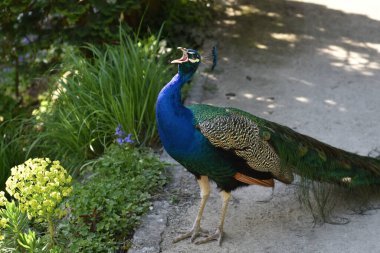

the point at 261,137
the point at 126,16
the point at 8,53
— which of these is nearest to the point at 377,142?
the point at 261,137

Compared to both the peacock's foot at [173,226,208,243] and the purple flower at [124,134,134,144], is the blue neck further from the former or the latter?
the purple flower at [124,134,134,144]

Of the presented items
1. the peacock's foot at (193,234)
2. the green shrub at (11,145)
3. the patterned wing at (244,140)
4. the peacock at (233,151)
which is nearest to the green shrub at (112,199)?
the peacock's foot at (193,234)

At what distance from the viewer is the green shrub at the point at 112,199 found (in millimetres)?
3561

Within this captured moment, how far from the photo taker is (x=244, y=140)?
3.50 m

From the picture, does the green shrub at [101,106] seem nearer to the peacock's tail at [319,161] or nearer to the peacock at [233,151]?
the peacock at [233,151]

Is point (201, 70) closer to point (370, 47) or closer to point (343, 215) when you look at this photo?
point (370, 47)

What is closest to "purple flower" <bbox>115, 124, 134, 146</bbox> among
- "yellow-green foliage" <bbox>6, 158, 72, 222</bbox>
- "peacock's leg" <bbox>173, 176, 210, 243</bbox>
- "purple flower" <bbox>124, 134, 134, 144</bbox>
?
"purple flower" <bbox>124, 134, 134, 144</bbox>

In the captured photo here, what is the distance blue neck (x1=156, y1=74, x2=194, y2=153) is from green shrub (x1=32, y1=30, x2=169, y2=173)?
1.15 m

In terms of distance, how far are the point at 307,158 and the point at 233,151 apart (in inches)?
20.0

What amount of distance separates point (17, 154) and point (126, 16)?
176cm

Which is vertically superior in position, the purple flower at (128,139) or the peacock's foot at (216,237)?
the purple flower at (128,139)

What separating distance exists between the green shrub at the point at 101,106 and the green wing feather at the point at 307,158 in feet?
3.80

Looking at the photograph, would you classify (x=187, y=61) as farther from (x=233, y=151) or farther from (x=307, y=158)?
(x=307, y=158)

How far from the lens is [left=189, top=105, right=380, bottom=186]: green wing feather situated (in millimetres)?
3621
